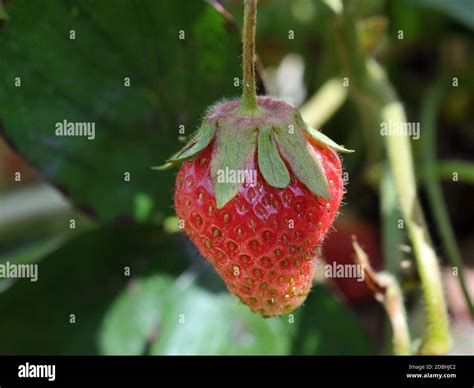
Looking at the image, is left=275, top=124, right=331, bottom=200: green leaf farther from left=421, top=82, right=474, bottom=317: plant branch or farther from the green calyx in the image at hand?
left=421, top=82, right=474, bottom=317: plant branch

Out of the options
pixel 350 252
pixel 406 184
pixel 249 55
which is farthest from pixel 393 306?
pixel 350 252

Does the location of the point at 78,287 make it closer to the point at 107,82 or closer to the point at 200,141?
the point at 107,82

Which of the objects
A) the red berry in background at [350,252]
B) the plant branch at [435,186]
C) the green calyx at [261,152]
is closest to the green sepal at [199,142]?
the green calyx at [261,152]

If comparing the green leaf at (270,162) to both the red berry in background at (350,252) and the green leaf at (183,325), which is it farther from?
the red berry in background at (350,252)

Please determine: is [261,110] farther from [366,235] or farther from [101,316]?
[366,235]

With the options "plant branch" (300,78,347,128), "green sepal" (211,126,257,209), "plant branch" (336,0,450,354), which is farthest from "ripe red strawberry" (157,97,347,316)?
"plant branch" (300,78,347,128)
